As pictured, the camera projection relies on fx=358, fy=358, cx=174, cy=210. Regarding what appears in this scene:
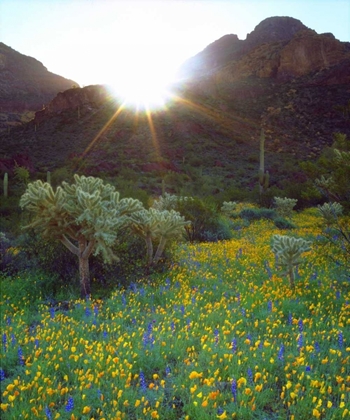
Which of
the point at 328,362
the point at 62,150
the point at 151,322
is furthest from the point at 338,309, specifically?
the point at 62,150

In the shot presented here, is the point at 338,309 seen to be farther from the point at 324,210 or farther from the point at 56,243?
the point at 324,210

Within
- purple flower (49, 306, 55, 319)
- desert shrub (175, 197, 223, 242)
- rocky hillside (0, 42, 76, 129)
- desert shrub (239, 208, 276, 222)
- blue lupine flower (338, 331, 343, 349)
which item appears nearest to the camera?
blue lupine flower (338, 331, 343, 349)

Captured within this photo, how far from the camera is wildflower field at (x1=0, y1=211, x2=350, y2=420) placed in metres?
3.14

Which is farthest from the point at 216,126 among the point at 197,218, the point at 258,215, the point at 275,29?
the point at 275,29

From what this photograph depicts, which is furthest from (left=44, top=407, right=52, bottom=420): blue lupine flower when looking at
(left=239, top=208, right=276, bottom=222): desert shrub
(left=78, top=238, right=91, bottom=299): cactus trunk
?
(left=239, top=208, right=276, bottom=222): desert shrub

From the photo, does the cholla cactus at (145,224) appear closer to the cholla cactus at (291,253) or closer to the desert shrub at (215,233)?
the cholla cactus at (291,253)

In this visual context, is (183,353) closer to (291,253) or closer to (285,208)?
(291,253)

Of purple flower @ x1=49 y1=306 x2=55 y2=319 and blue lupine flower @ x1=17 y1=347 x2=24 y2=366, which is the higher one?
blue lupine flower @ x1=17 y1=347 x2=24 y2=366

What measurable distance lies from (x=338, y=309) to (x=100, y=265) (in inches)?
170

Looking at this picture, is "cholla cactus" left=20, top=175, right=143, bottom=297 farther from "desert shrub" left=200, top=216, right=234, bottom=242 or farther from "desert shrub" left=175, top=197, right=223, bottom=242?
"desert shrub" left=175, top=197, right=223, bottom=242

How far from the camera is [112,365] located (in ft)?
12.1

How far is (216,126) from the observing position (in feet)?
170

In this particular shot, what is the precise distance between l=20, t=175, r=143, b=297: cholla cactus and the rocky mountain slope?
23856 mm

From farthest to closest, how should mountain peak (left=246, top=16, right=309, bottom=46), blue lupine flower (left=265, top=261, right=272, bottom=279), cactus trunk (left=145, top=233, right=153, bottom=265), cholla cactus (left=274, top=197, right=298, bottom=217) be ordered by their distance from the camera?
mountain peak (left=246, top=16, right=309, bottom=46), cholla cactus (left=274, top=197, right=298, bottom=217), cactus trunk (left=145, top=233, right=153, bottom=265), blue lupine flower (left=265, top=261, right=272, bottom=279)
